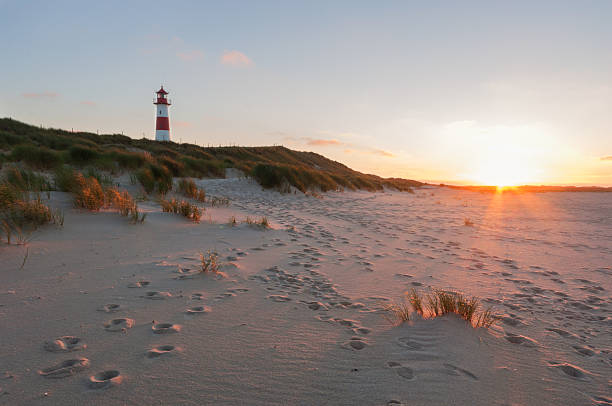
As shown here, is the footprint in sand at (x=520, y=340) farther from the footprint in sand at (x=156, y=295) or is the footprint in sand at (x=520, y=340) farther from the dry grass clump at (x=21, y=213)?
the dry grass clump at (x=21, y=213)

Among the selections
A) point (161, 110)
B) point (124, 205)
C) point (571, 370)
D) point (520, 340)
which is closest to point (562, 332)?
point (520, 340)

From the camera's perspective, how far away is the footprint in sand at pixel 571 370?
1805 mm

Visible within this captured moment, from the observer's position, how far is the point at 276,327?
224cm

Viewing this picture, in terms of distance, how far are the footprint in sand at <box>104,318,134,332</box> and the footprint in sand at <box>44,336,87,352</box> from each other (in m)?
0.18

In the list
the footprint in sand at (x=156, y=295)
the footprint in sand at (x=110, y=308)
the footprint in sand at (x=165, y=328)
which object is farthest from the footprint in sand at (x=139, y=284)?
the footprint in sand at (x=165, y=328)

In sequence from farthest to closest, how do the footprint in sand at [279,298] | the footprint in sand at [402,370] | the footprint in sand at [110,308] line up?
the footprint in sand at [279,298], the footprint in sand at [110,308], the footprint in sand at [402,370]

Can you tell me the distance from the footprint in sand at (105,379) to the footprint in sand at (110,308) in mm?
803

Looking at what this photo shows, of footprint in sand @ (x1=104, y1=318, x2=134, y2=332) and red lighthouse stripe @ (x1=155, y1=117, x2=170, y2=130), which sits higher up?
red lighthouse stripe @ (x1=155, y1=117, x2=170, y2=130)

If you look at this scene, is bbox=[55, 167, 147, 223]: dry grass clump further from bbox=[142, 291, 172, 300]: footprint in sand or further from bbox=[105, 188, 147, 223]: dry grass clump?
bbox=[142, 291, 172, 300]: footprint in sand

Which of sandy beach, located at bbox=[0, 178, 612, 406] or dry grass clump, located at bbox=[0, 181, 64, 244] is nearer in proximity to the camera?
sandy beach, located at bbox=[0, 178, 612, 406]

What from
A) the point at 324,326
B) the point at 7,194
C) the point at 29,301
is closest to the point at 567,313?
the point at 324,326

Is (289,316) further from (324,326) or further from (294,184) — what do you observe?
(294,184)

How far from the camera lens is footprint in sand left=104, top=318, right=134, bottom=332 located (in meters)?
2.05

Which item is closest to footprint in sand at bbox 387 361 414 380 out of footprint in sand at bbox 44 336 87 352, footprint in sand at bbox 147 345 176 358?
footprint in sand at bbox 147 345 176 358
